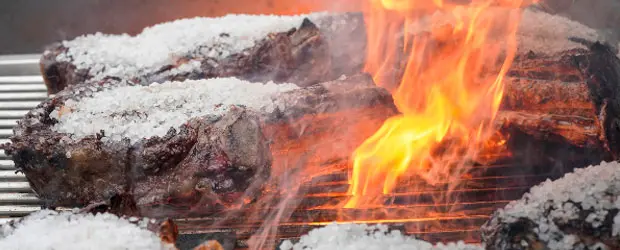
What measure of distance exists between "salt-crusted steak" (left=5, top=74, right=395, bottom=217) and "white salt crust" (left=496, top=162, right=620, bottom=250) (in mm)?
873

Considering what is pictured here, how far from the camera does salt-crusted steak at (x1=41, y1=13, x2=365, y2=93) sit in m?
3.23

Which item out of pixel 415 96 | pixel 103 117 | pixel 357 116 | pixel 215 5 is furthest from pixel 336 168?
pixel 215 5

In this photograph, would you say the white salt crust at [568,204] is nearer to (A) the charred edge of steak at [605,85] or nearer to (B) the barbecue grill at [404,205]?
(B) the barbecue grill at [404,205]

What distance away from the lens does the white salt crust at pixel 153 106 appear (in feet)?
8.30

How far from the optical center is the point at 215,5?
4.22 meters

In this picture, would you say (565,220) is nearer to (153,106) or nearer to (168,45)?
(153,106)

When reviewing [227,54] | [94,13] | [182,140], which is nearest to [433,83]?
[227,54]

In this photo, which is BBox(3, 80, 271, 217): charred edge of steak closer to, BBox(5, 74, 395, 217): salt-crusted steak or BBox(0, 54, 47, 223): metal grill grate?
BBox(5, 74, 395, 217): salt-crusted steak

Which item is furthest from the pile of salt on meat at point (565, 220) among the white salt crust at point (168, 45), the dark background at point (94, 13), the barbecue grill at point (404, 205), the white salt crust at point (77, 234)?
the dark background at point (94, 13)

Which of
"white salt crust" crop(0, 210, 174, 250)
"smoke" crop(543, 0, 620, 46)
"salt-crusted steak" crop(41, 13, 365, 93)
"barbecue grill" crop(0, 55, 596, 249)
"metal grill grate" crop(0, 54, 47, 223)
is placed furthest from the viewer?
"smoke" crop(543, 0, 620, 46)

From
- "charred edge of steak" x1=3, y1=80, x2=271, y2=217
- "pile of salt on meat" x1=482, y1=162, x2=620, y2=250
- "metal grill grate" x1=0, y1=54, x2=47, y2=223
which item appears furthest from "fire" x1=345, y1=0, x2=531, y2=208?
"metal grill grate" x1=0, y1=54, x2=47, y2=223

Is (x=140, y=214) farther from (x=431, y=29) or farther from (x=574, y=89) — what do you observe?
(x=574, y=89)

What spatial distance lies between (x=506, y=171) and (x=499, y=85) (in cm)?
46

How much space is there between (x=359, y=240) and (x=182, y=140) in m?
0.91
